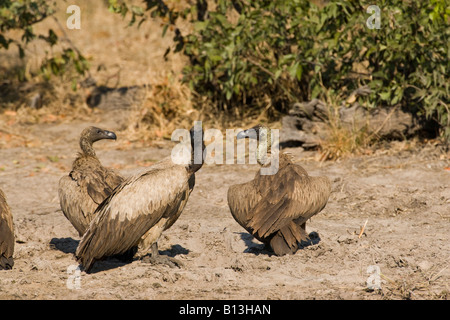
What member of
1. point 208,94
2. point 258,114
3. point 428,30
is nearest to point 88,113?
point 208,94

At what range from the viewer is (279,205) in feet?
19.5

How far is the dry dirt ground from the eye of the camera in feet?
17.4

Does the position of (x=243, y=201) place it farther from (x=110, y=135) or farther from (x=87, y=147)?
(x=87, y=147)

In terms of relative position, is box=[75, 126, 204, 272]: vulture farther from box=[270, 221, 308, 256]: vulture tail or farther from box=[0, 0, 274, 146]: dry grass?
box=[0, 0, 274, 146]: dry grass

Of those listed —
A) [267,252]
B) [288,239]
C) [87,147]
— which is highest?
[87,147]

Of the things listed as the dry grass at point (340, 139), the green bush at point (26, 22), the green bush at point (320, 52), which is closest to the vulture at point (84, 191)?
the dry grass at point (340, 139)

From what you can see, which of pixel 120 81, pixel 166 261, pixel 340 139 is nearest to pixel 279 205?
pixel 166 261

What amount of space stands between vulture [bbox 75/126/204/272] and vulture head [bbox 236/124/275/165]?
0.77 meters

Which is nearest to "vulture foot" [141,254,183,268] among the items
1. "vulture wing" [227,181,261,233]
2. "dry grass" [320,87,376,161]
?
"vulture wing" [227,181,261,233]

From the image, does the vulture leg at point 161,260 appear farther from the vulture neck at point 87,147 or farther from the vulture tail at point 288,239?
the vulture neck at point 87,147

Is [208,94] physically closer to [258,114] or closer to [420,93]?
[258,114]

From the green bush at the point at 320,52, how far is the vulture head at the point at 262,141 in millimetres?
3138

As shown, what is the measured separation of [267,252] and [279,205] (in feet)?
1.81

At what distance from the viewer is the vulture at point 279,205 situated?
19.2ft
